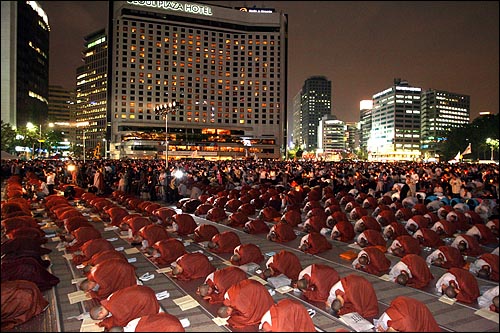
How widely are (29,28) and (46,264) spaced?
420 feet

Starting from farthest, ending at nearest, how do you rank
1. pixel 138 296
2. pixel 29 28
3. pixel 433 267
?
pixel 29 28 → pixel 433 267 → pixel 138 296

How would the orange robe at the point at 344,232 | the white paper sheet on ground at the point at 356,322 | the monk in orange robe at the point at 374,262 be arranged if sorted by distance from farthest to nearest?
the orange robe at the point at 344,232
the monk in orange robe at the point at 374,262
the white paper sheet on ground at the point at 356,322

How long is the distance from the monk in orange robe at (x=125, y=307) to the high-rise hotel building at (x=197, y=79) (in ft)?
395

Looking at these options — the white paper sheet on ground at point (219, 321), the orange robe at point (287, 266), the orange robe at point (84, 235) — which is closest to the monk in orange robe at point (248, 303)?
the white paper sheet on ground at point (219, 321)

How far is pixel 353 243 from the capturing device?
1429 cm

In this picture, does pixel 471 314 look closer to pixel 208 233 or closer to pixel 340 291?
pixel 340 291

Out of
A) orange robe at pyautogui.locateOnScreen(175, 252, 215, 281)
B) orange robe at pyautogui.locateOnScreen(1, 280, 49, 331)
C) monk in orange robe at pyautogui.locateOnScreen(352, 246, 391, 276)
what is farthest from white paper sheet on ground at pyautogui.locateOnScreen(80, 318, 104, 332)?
monk in orange robe at pyautogui.locateOnScreen(352, 246, 391, 276)

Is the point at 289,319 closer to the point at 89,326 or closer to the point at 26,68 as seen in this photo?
the point at 89,326

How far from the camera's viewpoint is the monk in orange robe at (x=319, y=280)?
325 inches

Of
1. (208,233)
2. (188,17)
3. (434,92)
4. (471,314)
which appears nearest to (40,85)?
(188,17)

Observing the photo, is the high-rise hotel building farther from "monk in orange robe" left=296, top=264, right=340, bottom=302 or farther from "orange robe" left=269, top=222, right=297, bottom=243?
"monk in orange robe" left=296, top=264, right=340, bottom=302

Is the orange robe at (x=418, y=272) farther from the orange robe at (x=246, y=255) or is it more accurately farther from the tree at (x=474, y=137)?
the tree at (x=474, y=137)

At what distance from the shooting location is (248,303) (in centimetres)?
715

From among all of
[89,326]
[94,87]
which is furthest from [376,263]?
[94,87]
